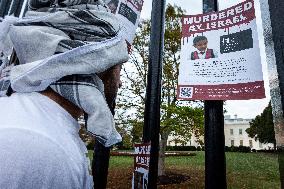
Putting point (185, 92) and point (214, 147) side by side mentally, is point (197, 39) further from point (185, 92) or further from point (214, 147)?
point (214, 147)

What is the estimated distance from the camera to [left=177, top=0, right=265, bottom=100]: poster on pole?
1753 millimetres

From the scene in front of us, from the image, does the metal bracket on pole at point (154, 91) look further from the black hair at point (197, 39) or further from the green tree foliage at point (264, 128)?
the green tree foliage at point (264, 128)

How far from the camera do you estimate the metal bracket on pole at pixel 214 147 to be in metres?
1.74

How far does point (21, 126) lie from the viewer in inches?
26.1

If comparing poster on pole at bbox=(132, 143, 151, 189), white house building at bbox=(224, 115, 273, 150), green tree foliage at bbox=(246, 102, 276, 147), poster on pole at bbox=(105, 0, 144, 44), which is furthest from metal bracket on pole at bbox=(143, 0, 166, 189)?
white house building at bbox=(224, 115, 273, 150)

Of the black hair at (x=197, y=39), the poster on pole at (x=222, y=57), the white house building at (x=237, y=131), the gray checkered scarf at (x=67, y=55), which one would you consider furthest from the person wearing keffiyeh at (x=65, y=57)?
the white house building at (x=237, y=131)

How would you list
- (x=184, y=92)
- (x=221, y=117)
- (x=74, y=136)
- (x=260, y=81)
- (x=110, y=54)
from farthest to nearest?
(x=184, y=92), (x=221, y=117), (x=260, y=81), (x=110, y=54), (x=74, y=136)

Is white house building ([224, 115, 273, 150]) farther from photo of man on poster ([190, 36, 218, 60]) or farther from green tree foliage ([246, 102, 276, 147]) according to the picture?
photo of man on poster ([190, 36, 218, 60])

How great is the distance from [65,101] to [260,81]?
4.02ft

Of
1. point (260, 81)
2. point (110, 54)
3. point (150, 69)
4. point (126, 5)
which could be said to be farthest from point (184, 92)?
point (110, 54)

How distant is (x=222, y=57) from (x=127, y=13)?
71 centimetres

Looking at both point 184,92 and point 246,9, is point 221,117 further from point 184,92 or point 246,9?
point 246,9

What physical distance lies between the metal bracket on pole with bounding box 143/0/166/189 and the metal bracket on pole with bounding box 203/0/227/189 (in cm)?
30

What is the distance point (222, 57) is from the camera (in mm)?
1887
